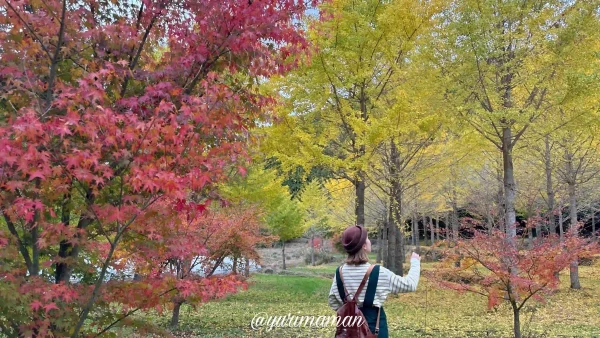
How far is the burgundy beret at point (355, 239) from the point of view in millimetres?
2520

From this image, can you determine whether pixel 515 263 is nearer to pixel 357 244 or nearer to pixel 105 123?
pixel 357 244

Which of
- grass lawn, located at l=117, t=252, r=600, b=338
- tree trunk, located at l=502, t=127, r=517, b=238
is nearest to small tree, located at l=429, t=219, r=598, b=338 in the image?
grass lawn, located at l=117, t=252, r=600, b=338

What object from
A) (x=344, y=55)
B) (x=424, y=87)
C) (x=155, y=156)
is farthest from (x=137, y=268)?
(x=424, y=87)

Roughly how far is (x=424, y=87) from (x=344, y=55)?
1.85 metres

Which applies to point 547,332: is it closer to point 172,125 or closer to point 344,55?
point 344,55

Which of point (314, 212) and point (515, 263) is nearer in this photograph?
point (515, 263)

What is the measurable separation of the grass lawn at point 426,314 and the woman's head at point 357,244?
4.02 metres

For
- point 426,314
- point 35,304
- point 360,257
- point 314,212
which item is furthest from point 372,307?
point 314,212

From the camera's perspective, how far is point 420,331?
7.94 meters

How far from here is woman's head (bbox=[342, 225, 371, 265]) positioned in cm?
252

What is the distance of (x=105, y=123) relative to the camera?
2691 mm

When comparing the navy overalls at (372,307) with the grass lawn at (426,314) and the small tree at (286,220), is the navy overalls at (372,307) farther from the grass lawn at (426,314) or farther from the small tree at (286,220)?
the small tree at (286,220)

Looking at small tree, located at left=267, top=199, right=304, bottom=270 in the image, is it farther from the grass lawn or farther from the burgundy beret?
the burgundy beret

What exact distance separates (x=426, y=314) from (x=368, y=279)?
820 cm
